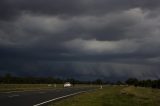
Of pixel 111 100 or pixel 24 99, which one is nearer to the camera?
pixel 24 99

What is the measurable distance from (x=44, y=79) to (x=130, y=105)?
143607 mm

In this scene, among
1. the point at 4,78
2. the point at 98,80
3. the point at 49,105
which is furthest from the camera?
the point at 98,80

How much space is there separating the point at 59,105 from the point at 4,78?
112697 mm

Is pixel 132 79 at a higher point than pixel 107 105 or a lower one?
higher

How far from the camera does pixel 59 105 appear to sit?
91.3ft

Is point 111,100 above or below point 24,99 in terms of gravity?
below

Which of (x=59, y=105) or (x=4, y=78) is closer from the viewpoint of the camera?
(x=59, y=105)

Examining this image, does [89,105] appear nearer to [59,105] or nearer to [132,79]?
[59,105]

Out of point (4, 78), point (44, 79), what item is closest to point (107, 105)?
point (4, 78)

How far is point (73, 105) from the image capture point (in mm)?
28469

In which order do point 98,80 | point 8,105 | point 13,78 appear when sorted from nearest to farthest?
point 8,105 < point 13,78 < point 98,80

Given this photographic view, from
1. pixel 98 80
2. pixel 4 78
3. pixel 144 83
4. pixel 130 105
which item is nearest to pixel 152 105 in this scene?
pixel 130 105

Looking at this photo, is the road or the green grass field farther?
the green grass field

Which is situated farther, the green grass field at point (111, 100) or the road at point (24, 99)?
the green grass field at point (111, 100)
